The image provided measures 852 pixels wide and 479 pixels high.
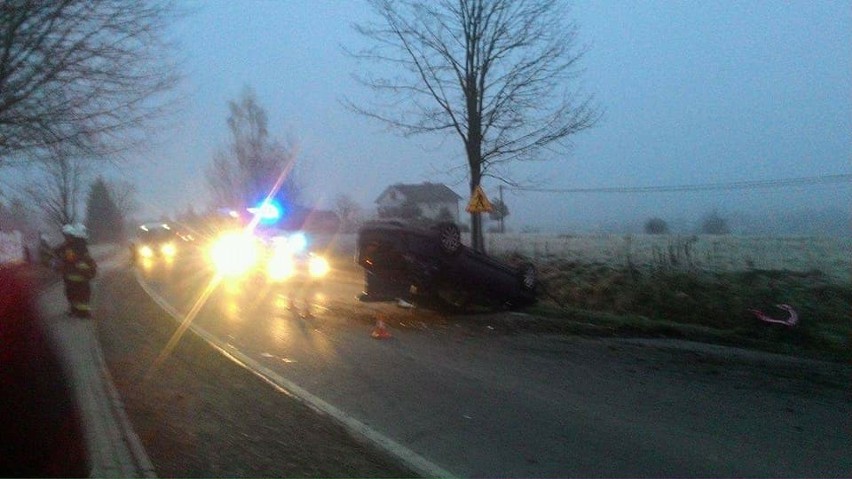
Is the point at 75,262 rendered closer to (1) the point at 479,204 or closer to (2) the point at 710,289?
(1) the point at 479,204

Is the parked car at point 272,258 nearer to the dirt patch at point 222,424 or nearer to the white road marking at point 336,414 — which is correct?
the white road marking at point 336,414

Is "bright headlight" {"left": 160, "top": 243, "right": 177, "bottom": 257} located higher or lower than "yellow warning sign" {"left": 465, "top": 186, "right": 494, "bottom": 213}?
lower

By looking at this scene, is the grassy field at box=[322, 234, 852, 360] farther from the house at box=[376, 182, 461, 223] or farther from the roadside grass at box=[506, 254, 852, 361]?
the house at box=[376, 182, 461, 223]

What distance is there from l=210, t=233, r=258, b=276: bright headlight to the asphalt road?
14.9m

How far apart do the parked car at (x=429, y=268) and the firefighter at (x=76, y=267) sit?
5279 millimetres

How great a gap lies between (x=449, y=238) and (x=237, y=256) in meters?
19.2

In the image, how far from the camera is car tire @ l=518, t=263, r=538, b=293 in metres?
15.8

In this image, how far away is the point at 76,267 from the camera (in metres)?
14.4

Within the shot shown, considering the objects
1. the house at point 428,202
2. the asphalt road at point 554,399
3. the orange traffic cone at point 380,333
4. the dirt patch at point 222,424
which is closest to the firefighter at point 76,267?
the asphalt road at point 554,399

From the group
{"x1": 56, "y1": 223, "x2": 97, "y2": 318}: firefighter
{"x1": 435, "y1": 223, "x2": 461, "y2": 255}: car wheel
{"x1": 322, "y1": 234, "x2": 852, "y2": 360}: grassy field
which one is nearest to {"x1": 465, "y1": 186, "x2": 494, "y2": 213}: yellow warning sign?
→ {"x1": 322, "y1": 234, "x2": 852, "y2": 360}: grassy field

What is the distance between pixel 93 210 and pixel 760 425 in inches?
1542

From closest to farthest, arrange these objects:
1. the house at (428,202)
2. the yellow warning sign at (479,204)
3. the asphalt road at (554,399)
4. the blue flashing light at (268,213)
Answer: the asphalt road at (554,399) → the yellow warning sign at (479,204) → the house at (428,202) → the blue flashing light at (268,213)

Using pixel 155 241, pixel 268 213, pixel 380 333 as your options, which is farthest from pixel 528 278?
pixel 155 241

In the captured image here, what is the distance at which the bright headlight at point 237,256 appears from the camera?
2836 centimetres
